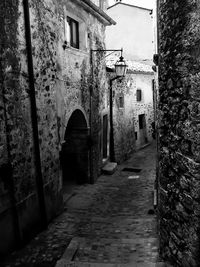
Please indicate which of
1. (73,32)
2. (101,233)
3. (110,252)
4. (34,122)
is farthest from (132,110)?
(110,252)

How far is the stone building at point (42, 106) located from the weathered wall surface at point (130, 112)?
12.4ft

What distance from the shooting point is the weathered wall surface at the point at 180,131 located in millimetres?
2395

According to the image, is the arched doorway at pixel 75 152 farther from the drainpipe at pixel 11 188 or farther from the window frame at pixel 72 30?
the drainpipe at pixel 11 188

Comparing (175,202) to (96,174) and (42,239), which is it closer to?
(42,239)

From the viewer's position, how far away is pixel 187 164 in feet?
8.35

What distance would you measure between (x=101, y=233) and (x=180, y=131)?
4223mm

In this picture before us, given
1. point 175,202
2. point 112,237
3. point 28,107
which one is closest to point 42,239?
point 112,237

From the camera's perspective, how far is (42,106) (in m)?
6.86

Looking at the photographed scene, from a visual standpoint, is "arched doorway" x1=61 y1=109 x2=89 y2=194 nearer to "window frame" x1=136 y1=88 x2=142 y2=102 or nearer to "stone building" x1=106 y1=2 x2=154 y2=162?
"stone building" x1=106 y1=2 x2=154 y2=162

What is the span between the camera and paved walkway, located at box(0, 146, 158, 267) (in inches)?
201

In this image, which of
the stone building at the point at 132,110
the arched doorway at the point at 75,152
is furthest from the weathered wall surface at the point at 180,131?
the stone building at the point at 132,110

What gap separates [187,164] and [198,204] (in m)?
0.32

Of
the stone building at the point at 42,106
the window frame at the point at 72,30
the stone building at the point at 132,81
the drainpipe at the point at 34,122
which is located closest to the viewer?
the stone building at the point at 42,106

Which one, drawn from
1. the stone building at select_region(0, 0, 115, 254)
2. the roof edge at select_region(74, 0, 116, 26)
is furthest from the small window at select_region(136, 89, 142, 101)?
the stone building at select_region(0, 0, 115, 254)
